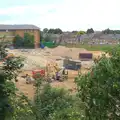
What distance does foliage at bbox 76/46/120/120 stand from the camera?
518cm

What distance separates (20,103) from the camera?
510cm

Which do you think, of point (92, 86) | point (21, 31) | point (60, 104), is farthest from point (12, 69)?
point (21, 31)

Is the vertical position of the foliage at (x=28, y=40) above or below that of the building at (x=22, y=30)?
below

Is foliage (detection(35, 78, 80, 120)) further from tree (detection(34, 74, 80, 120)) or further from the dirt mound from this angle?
the dirt mound

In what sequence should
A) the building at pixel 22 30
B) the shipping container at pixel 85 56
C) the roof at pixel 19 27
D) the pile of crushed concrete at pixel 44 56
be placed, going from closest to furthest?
the pile of crushed concrete at pixel 44 56 → the shipping container at pixel 85 56 → the building at pixel 22 30 → the roof at pixel 19 27

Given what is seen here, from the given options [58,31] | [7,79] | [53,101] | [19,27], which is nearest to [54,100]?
[53,101]

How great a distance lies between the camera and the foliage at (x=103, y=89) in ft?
17.0

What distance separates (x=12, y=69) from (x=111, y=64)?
138 cm

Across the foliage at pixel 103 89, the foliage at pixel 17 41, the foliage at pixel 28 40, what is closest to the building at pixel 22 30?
the foliage at pixel 28 40

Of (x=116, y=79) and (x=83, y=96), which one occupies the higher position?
A: (x=116, y=79)

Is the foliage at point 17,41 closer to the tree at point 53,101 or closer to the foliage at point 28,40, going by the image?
the foliage at point 28,40

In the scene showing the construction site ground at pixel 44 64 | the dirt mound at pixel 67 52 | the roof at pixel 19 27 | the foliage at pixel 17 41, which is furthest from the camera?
the roof at pixel 19 27

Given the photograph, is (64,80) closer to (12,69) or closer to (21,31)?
(12,69)

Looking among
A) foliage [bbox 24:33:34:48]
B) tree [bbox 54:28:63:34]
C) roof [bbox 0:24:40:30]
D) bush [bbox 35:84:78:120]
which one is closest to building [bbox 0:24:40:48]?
roof [bbox 0:24:40:30]
